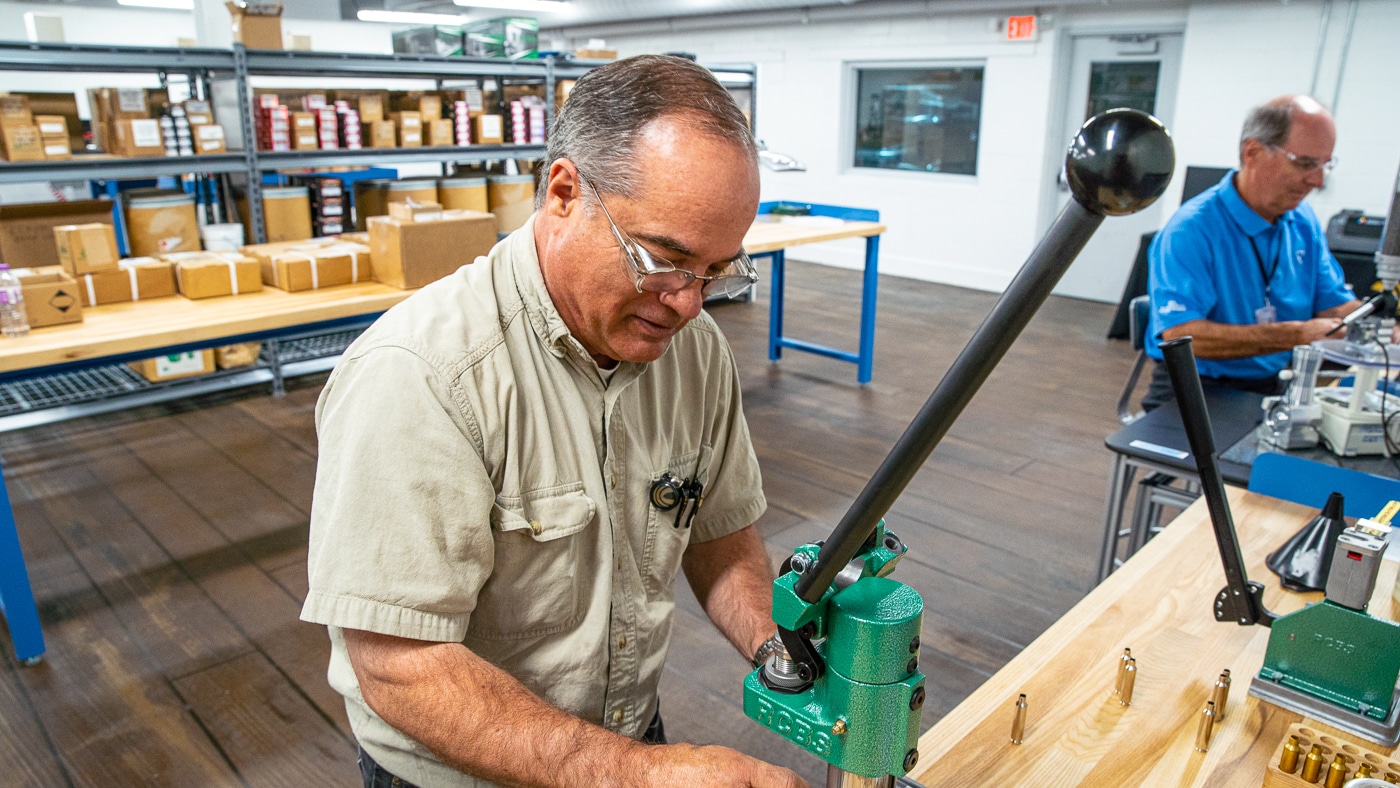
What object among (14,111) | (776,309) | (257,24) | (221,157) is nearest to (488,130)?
(257,24)

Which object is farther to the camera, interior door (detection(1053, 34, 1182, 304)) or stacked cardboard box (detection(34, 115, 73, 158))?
interior door (detection(1053, 34, 1182, 304))

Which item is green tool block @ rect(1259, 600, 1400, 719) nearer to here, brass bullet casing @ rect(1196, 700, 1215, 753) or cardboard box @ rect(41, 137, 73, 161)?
brass bullet casing @ rect(1196, 700, 1215, 753)

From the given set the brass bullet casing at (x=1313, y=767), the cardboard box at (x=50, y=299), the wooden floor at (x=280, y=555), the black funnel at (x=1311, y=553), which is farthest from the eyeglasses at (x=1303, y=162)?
the cardboard box at (x=50, y=299)

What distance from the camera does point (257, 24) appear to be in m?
4.03

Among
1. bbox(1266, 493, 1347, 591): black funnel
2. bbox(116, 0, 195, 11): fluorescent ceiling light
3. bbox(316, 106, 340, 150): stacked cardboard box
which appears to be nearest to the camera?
bbox(1266, 493, 1347, 591): black funnel

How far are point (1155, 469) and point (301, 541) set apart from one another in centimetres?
257

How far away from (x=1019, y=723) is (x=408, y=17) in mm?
10712

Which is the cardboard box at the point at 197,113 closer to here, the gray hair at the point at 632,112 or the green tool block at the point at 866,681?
the gray hair at the point at 632,112

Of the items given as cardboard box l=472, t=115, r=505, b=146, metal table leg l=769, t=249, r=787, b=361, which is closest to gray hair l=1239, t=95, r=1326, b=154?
metal table leg l=769, t=249, r=787, b=361

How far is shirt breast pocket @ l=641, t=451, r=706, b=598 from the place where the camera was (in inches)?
44.3

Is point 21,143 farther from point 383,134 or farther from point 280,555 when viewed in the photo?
point 280,555

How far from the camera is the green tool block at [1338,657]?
3.55ft

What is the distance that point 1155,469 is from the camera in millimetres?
1962

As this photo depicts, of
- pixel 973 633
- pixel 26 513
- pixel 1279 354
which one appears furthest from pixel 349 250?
pixel 1279 354
